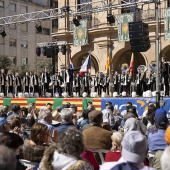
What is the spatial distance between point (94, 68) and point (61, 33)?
3872 mm

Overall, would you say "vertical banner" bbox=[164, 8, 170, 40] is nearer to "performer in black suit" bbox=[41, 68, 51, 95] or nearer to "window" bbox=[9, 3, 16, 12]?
"performer in black suit" bbox=[41, 68, 51, 95]

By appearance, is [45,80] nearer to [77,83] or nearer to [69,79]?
[69,79]

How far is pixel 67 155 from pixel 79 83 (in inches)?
829

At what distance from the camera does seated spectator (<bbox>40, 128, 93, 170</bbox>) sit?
144 inches

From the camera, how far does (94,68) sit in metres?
32.6

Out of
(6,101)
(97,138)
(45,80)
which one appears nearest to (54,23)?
(45,80)

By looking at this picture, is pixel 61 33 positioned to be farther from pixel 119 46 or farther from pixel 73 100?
pixel 73 100

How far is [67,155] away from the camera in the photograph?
3701 millimetres

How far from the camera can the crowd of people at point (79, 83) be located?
2205 cm

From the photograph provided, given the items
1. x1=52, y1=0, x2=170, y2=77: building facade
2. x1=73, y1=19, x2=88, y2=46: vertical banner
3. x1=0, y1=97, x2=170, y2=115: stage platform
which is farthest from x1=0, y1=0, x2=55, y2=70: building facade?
x1=0, y1=97, x2=170, y2=115: stage platform

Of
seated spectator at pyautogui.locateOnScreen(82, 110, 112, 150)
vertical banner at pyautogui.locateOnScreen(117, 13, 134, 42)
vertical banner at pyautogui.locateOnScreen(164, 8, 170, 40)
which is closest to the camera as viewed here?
seated spectator at pyautogui.locateOnScreen(82, 110, 112, 150)

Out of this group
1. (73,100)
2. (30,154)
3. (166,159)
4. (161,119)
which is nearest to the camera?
(166,159)

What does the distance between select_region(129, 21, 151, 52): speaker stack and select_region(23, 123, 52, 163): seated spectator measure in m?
13.8

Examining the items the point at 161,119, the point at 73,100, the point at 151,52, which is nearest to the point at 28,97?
the point at 73,100
